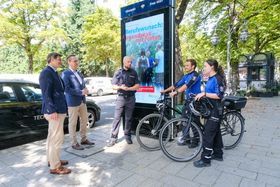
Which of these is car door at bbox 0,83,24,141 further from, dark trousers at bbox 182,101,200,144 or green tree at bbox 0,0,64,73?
green tree at bbox 0,0,64,73

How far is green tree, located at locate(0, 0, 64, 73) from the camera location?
15391 millimetres

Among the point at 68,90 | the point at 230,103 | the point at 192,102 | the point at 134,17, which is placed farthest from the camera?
the point at 134,17

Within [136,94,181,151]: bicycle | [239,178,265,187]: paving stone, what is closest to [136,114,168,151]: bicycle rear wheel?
[136,94,181,151]: bicycle

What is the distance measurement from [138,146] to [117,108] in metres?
0.92

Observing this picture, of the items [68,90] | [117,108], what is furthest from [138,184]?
[68,90]

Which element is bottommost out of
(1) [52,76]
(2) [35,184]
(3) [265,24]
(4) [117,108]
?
(2) [35,184]

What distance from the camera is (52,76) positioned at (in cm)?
313

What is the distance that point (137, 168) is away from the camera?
346 centimetres

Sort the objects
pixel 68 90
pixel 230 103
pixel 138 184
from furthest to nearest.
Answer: pixel 230 103
pixel 68 90
pixel 138 184

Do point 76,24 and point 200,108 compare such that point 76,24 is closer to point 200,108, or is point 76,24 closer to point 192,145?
point 192,145

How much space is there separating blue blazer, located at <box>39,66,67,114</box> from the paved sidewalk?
1054 millimetres

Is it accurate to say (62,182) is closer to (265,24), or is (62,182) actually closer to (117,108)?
(117,108)

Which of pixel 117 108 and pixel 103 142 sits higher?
pixel 117 108

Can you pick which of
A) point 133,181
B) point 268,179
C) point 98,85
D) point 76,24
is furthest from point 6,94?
point 76,24
